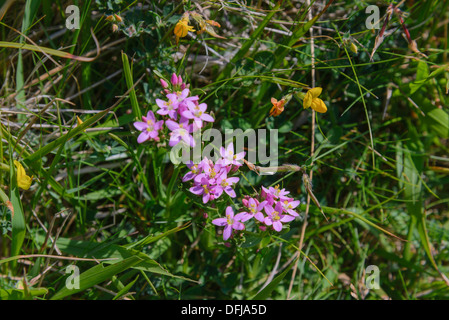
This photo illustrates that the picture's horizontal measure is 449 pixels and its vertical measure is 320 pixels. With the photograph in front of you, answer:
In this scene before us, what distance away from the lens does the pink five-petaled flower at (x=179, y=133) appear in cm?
192

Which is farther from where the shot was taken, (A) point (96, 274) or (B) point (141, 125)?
(A) point (96, 274)

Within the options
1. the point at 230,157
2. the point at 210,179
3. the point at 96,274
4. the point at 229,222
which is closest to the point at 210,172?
the point at 210,179

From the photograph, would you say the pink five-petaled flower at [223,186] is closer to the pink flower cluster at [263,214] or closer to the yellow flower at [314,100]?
the pink flower cluster at [263,214]

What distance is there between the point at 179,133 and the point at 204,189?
0.33 m

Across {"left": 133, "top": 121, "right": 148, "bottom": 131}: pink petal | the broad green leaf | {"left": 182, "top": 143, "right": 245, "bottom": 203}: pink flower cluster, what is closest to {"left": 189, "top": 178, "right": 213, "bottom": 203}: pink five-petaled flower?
{"left": 182, "top": 143, "right": 245, "bottom": 203}: pink flower cluster

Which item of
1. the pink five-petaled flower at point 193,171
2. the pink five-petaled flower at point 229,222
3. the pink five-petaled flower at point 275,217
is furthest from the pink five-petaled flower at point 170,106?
the pink five-petaled flower at point 275,217

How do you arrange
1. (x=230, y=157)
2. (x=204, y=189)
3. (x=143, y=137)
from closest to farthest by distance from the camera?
(x=143, y=137)
(x=204, y=189)
(x=230, y=157)

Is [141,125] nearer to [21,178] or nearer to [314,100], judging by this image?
[21,178]

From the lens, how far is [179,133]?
1.96 metres

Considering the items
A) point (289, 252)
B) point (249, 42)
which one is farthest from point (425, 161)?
point (249, 42)

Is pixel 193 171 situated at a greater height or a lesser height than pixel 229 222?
greater

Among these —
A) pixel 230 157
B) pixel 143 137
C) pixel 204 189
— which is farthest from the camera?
pixel 230 157

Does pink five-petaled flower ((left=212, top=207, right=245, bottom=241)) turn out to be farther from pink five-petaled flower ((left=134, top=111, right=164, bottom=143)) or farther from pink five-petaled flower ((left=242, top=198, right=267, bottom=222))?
pink five-petaled flower ((left=134, top=111, right=164, bottom=143))
